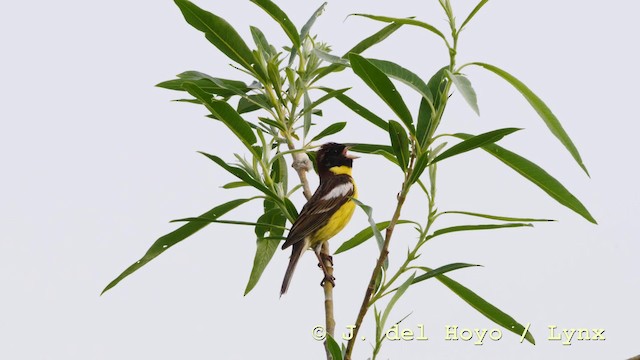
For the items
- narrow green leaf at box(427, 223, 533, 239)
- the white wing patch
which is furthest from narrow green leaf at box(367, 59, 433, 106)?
the white wing patch

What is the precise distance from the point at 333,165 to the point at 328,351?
4.90 ft

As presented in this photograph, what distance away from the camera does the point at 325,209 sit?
2.89 metres

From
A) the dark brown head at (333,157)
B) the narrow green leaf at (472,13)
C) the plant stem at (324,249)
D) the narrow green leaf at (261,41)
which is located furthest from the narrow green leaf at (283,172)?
the narrow green leaf at (472,13)

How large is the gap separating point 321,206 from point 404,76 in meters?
1.00

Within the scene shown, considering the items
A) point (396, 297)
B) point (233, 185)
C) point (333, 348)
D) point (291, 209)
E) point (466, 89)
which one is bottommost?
point (333, 348)

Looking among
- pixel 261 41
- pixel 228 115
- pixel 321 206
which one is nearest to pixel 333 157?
pixel 321 206

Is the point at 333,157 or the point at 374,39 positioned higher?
the point at 374,39

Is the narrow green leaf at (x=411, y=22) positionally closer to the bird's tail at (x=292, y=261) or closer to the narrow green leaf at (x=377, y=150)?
the narrow green leaf at (x=377, y=150)

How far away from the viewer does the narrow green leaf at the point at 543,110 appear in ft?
6.22

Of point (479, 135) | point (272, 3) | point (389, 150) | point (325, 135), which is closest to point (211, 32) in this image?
point (272, 3)

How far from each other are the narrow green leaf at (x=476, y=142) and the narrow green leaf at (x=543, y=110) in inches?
6.3

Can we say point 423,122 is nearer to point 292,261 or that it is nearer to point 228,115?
point 228,115

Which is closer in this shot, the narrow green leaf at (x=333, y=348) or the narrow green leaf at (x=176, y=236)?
the narrow green leaf at (x=333, y=348)

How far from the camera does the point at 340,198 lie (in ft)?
10.0
